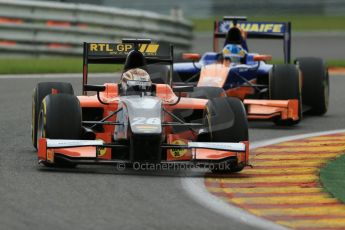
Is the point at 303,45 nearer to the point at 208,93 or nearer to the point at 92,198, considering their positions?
the point at 208,93

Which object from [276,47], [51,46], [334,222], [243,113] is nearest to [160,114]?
[243,113]

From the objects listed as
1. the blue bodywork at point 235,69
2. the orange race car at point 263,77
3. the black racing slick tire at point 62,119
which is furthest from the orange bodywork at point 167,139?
the blue bodywork at point 235,69

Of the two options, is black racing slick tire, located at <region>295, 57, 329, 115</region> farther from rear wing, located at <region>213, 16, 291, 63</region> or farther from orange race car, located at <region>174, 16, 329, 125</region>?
rear wing, located at <region>213, 16, 291, 63</region>

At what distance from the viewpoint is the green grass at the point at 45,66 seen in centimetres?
2162

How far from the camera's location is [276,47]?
104 ft

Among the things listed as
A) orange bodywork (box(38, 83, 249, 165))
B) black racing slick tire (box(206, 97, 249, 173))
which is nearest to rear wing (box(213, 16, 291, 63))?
orange bodywork (box(38, 83, 249, 165))

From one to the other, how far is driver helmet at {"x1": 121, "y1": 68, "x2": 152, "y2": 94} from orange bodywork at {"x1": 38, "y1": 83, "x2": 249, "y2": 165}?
127mm

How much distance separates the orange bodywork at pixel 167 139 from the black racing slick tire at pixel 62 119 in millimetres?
230

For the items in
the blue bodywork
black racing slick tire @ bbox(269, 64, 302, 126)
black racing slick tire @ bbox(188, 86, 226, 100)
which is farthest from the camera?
the blue bodywork

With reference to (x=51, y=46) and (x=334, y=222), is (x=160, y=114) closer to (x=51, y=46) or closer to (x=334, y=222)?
(x=334, y=222)

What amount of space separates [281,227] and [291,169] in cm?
297

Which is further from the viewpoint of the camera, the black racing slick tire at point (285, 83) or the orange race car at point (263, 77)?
the black racing slick tire at point (285, 83)

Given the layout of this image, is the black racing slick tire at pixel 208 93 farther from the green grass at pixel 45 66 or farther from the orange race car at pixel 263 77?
the green grass at pixel 45 66

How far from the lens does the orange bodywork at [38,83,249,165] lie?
10.2 metres
